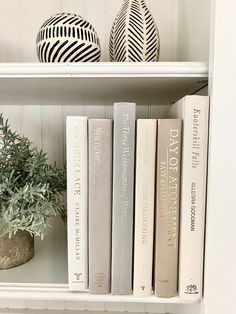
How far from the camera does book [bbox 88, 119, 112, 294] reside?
49 cm

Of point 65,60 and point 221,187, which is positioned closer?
point 221,187

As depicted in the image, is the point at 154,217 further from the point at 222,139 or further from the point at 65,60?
the point at 65,60

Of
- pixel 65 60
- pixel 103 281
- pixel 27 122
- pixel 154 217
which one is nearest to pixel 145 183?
pixel 154 217

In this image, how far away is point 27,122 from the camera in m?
0.83

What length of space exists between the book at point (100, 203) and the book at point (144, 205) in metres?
0.04

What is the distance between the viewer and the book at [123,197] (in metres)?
0.49

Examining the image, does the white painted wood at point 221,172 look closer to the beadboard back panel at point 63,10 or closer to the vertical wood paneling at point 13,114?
the beadboard back panel at point 63,10

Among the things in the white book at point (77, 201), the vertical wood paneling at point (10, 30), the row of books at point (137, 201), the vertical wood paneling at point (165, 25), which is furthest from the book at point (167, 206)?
the vertical wood paneling at point (10, 30)

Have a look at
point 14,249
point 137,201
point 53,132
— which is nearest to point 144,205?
point 137,201

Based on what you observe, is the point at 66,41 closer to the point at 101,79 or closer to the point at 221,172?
the point at 101,79

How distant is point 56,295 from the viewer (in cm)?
52

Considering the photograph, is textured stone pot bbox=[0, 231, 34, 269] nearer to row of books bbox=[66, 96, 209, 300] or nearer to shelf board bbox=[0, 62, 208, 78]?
row of books bbox=[66, 96, 209, 300]

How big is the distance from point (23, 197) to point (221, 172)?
322 millimetres

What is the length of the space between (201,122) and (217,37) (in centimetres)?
12
